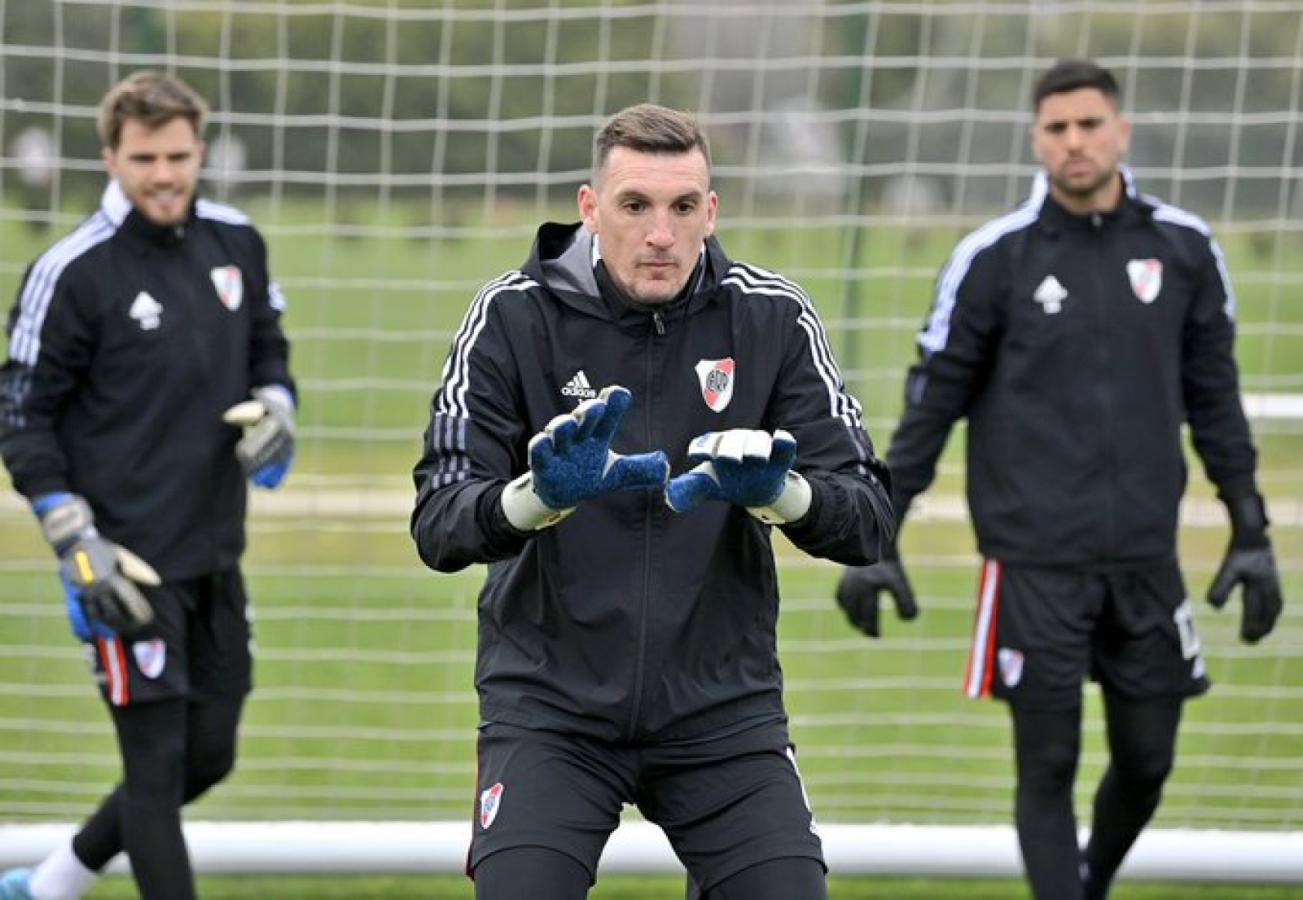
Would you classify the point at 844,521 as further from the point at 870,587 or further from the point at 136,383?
the point at 136,383

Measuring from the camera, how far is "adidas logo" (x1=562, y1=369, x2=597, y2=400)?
412 cm

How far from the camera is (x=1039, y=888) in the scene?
5879 mm

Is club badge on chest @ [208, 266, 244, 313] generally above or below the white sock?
above

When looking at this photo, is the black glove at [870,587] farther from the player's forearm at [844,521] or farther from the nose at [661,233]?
the nose at [661,233]

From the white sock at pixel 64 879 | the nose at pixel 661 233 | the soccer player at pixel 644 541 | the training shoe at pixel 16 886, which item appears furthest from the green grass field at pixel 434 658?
the nose at pixel 661 233

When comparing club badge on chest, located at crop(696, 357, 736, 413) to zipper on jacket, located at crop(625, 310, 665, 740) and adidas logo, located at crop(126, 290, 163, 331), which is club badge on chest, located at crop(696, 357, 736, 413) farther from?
adidas logo, located at crop(126, 290, 163, 331)

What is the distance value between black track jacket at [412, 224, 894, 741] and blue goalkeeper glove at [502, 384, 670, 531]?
0.25m

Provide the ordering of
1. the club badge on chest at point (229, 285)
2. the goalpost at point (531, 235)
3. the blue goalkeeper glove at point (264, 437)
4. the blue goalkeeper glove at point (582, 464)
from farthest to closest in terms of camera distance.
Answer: the goalpost at point (531, 235), the club badge on chest at point (229, 285), the blue goalkeeper glove at point (264, 437), the blue goalkeeper glove at point (582, 464)

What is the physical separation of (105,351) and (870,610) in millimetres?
2010

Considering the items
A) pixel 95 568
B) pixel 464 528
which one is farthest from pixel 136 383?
pixel 464 528

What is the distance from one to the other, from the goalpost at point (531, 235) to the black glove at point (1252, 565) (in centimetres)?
Answer: 83

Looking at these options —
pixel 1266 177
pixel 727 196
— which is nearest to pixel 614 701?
pixel 1266 177

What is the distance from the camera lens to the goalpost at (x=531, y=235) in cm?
742

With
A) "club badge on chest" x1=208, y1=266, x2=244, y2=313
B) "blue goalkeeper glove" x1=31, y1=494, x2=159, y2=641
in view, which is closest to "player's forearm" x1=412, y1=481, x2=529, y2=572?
"blue goalkeeper glove" x1=31, y1=494, x2=159, y2=641
